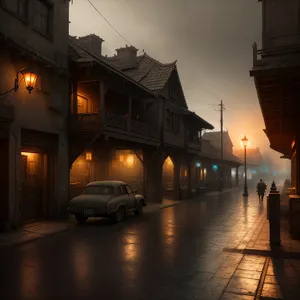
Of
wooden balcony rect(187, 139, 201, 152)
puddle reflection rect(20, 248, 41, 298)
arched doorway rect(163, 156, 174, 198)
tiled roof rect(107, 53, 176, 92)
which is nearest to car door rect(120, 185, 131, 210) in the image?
puddle reflection rect(20, 248, 41, 298)

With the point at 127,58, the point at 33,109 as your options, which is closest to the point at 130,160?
the point at 127,58

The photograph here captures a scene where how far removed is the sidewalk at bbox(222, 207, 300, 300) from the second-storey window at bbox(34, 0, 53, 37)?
1121 cm

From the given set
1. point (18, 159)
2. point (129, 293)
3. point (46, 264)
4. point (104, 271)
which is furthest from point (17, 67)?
point (129, 293)

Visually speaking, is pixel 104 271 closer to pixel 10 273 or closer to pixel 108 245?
→ pixel 10 273

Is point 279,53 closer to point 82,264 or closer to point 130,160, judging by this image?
point 82,264

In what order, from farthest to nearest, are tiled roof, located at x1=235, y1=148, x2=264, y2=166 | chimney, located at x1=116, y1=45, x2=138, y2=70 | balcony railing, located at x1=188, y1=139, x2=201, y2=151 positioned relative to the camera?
1. tiled roof, located at x1=235, y1=148, x2=264, y2=166
2. balcony railing, located at x1=188, y1=139, x2=201, y2=151
3. chimney, located at x1=116, y1=45, x2=138, y2=70

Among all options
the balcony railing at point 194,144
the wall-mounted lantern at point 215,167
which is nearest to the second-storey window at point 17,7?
the balcony railing at point 194,144

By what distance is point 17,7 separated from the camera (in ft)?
41.2

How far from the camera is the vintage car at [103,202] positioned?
13375 mm

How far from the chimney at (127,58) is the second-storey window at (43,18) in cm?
1291

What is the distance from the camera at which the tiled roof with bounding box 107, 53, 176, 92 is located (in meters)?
24.8

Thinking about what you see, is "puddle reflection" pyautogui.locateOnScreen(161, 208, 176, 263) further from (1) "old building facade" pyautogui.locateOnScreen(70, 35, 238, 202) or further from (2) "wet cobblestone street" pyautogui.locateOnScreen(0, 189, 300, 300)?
(1) "old building facade" pyautogui.locateOnScreen(70, 35, 238, 202)

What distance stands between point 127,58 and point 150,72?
7.72 ft

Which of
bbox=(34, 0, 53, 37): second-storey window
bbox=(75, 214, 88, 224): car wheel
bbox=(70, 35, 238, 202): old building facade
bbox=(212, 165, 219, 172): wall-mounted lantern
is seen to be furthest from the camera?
bbox=(212, 165, 219, 172): wall-mounted lantern
